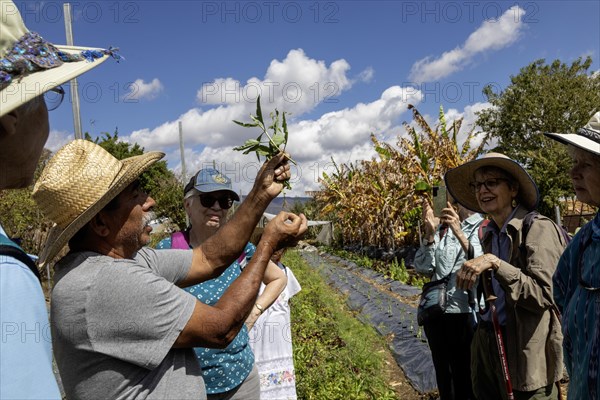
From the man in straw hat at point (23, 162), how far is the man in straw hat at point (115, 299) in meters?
0.38

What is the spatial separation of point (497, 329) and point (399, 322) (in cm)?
460

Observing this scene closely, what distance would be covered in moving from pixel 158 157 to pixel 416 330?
544 centimetres

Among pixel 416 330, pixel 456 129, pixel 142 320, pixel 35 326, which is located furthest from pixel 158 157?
pixel 456 129

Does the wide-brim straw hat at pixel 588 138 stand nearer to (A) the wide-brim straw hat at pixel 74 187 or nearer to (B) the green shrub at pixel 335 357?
(A) the wide-brim straw hat at pixel 74 187

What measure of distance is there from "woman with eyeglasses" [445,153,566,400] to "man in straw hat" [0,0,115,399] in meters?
2.14

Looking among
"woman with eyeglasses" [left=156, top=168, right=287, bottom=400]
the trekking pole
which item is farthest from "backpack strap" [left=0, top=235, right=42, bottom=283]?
the trekking pole

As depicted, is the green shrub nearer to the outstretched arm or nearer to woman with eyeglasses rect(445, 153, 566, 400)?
woman with eyeglasses rect(445, 153, 566, 400)

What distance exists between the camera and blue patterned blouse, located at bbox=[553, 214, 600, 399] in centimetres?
182

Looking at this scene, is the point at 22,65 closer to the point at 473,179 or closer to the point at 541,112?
the point at 473,179

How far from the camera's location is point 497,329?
2.63m

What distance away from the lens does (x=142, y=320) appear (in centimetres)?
141

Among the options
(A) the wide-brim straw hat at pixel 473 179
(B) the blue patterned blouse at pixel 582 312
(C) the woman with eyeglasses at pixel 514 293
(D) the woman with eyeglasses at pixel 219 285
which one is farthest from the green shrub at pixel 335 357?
(B) the blue patterned blouse at pixel 582 312

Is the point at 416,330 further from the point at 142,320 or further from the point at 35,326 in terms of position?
the point at 35,326

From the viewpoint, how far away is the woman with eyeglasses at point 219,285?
7.80 feet
